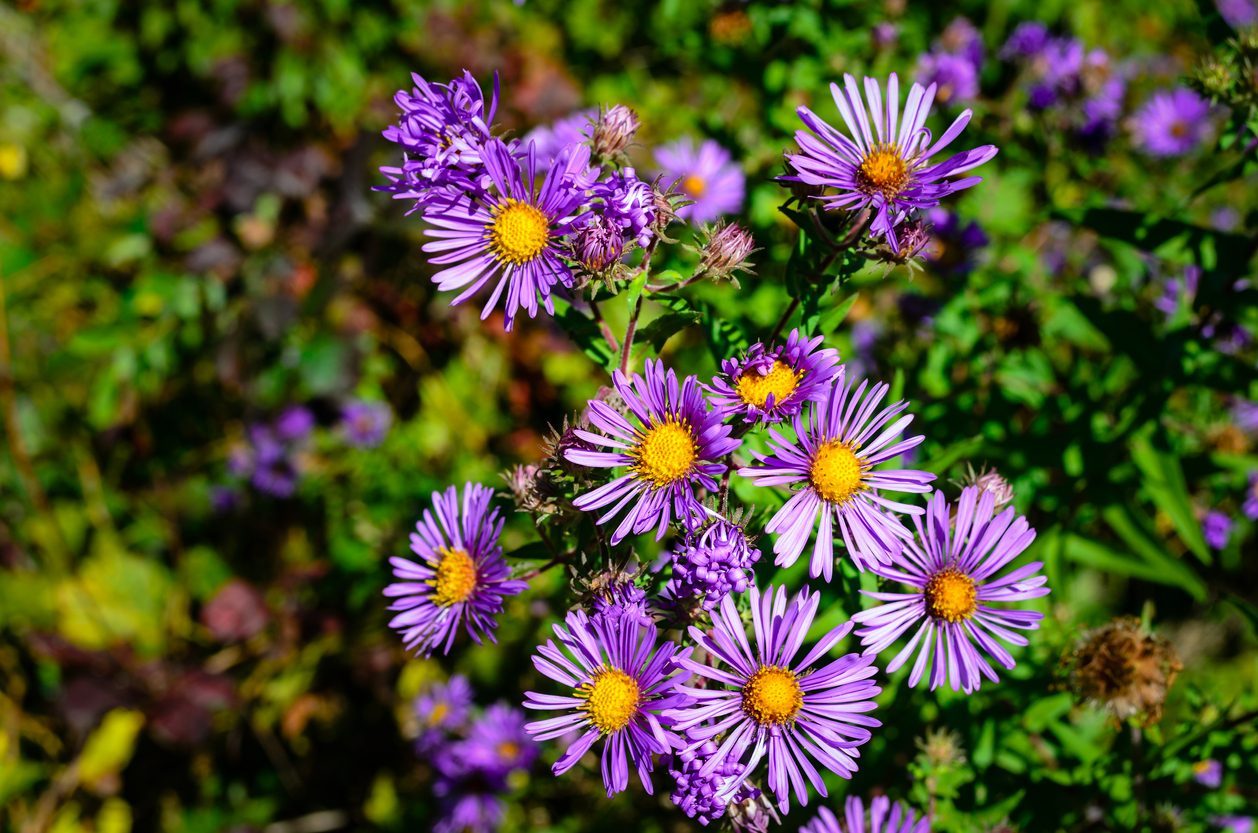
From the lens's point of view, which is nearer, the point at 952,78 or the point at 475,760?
the point at 475,760

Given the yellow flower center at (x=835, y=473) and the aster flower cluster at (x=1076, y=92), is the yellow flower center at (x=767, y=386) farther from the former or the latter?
the aster flower cluster at (x=1076, y=92)

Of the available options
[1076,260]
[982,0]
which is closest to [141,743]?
[1076,260]

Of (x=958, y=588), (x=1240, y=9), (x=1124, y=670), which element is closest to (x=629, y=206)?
(x=958, y=588)

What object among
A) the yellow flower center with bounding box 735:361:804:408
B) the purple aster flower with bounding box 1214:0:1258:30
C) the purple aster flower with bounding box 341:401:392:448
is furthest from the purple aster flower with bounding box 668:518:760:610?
the purple aster flower with bounding box 1214:0:1258:30

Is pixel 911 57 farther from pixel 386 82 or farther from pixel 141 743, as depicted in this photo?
pixel 141 743

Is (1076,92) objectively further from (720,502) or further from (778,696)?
(778,696)

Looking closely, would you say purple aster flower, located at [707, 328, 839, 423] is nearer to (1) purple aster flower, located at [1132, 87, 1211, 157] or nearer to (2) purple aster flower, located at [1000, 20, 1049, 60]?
(2) purple aster flower, located at [1000, 20, 1049, 60]
